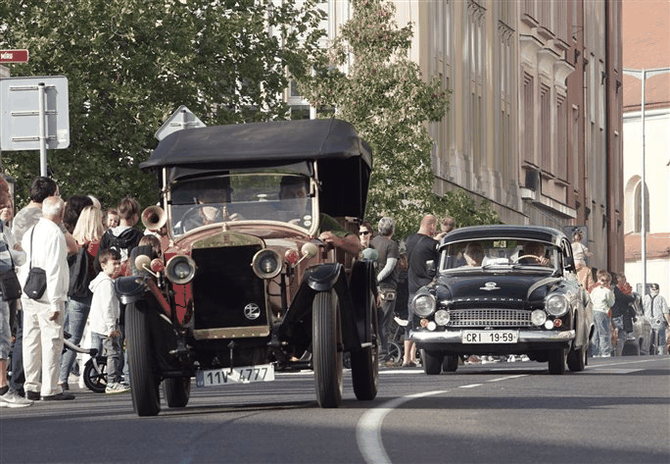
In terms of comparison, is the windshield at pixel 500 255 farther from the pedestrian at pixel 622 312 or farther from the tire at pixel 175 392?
the pedestrian at pixel 622 312

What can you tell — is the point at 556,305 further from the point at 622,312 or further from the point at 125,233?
the point at 622,312

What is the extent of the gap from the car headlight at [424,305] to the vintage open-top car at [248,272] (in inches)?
236

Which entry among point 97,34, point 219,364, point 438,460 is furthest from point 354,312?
point 97,34

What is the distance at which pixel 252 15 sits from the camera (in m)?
44.1

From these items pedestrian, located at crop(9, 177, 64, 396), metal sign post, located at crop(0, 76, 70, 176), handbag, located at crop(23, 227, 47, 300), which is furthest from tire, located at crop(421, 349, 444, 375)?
handbag, located at crop(23, 227, 47, 300)

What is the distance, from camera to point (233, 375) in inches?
586

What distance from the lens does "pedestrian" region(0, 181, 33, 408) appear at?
1653cm

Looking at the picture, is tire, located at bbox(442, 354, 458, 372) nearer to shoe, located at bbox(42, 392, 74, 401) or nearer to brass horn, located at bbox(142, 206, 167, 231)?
shoe, located at bbox(42, 392, 74, 401)

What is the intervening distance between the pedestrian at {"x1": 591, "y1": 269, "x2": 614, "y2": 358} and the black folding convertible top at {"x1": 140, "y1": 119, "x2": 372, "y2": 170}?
774 inches

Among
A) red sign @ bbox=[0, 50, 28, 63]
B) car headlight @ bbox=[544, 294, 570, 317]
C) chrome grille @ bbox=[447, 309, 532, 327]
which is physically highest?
red sign @ bbox=[0, 50, 28, 63]

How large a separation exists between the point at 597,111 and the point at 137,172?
127ft

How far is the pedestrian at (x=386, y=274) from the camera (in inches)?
1048

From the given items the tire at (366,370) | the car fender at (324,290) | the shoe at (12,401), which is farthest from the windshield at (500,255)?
the car fender at (324,290)

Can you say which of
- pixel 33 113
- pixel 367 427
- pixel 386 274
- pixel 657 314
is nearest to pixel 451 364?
pixel 386 274
